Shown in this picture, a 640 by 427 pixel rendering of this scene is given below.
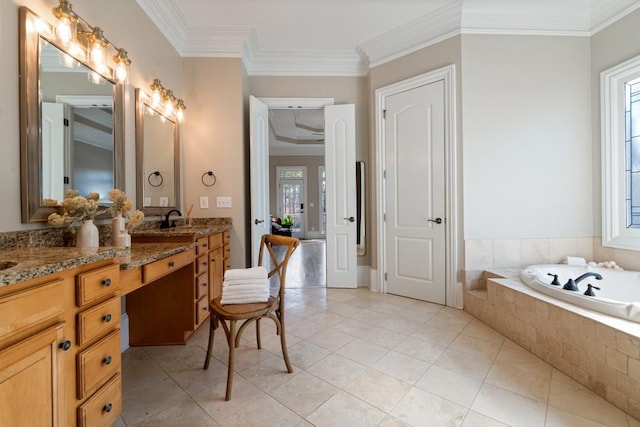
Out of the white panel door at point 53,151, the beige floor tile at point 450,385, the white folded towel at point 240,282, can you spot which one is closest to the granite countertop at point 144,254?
the white folded towel at point 240,282

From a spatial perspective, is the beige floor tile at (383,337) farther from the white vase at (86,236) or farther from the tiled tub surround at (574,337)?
the white vase at (86,236)

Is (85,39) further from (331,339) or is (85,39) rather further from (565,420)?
(565,420)

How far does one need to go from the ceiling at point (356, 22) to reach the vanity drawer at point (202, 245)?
2052 millimetres

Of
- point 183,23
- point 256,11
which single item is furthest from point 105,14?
point 256,11

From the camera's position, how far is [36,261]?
932 mm

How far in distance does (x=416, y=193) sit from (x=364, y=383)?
6.68ft

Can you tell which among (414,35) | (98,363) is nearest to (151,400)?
(98,363)

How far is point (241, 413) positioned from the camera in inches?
54.4

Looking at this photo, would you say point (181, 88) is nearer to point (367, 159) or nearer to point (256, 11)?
point (256, 11)

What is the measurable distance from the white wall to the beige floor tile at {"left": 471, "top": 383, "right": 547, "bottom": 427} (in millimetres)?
1523

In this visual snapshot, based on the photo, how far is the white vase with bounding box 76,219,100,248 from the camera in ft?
4.53

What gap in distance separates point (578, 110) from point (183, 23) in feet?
13.5

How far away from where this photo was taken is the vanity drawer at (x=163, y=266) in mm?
1444

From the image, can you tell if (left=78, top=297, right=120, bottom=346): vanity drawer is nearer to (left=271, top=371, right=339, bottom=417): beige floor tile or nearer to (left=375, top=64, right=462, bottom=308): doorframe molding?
(left=271, top=371, right=339, bottom=417): beige floor tile
